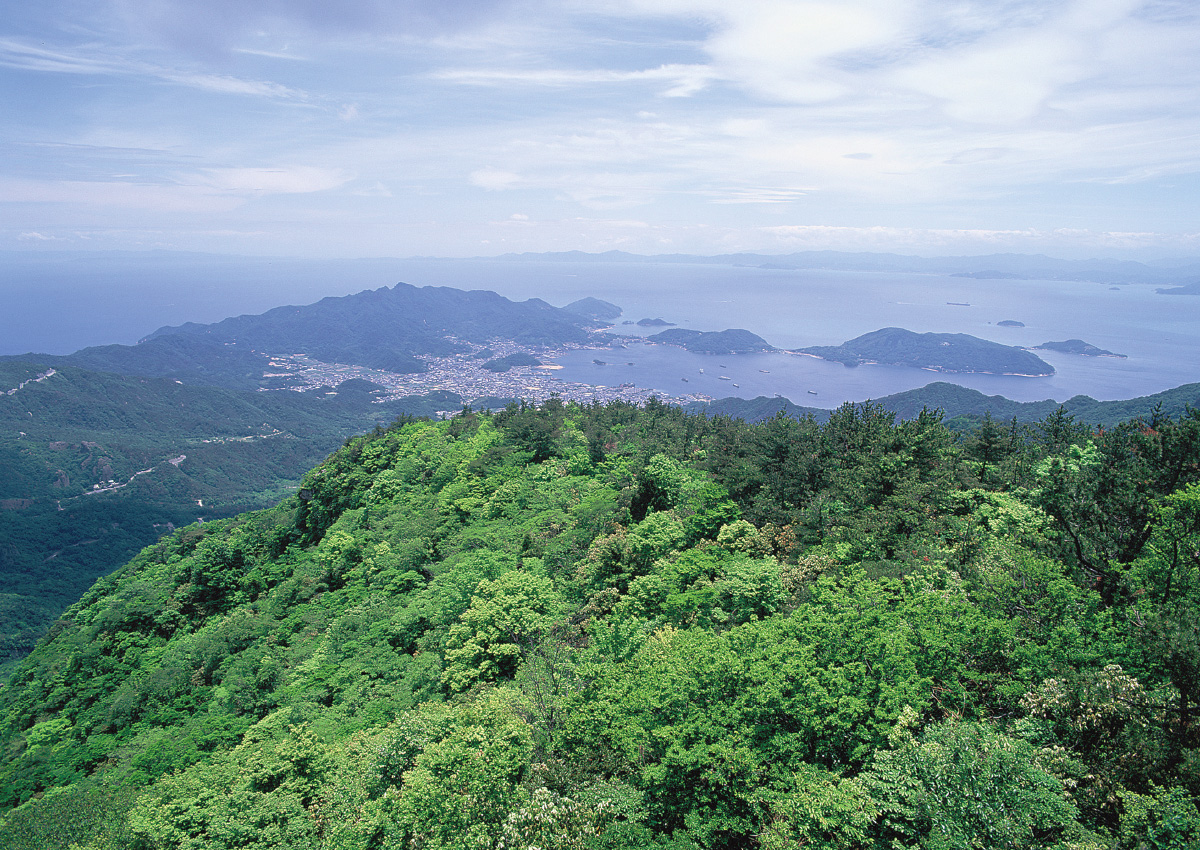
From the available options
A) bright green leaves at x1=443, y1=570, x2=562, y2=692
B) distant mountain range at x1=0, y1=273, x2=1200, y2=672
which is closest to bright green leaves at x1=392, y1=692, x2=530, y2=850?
bright green leaves at x1=443, y1=570, x2=562, y2=692

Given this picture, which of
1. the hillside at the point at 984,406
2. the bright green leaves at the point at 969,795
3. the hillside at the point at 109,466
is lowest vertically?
the hillside at the point at 109,466

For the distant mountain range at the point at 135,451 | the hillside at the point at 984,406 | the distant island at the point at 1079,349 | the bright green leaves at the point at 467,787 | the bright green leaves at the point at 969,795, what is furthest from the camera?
the distant island at the point at 1079,349

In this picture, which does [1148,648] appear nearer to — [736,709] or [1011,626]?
[1011,626]

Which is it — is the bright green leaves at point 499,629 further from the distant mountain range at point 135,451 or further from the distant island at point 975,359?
the distant island at point 975,359

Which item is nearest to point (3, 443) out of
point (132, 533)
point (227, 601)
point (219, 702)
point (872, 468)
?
point (132, 533)

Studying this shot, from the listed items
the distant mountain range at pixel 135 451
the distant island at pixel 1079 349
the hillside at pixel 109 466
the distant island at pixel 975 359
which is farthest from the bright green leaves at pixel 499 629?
the distant island at pixel 1079 349

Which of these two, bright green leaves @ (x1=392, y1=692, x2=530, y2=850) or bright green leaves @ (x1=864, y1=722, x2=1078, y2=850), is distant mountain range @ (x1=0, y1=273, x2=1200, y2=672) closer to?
bright green leaves @ (x1=392, y1=692, x2=530, y2=850)
